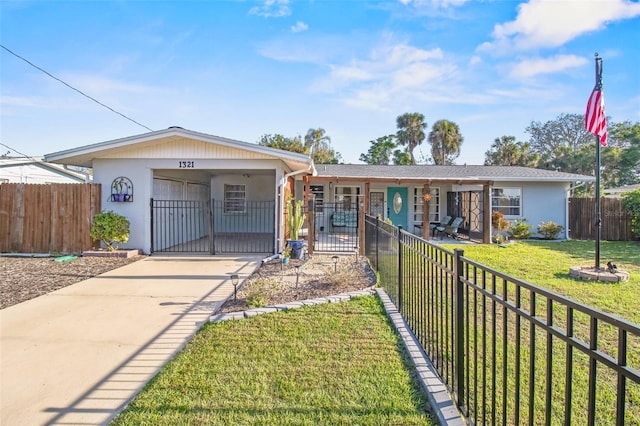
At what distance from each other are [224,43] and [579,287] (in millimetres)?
12081

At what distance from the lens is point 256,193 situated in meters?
15.0

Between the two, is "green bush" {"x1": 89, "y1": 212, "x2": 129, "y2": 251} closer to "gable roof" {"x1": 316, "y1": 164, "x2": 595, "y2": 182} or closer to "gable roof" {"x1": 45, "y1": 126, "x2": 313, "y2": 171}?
"gable roof" {"x1": 45, "y1": 126, "x2": 313, "y2": 171}

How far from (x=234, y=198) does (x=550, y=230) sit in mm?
13191

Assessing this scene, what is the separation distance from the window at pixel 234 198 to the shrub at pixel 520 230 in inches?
447

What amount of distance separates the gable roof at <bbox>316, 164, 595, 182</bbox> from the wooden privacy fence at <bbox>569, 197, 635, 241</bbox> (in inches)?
51.3

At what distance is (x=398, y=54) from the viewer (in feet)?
36.7

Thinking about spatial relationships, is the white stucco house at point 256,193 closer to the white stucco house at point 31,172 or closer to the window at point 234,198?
the window at point 234,198

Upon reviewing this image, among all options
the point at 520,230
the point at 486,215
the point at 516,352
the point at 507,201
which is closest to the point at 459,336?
the point at 516,352

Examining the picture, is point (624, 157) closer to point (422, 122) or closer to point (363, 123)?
point (422, 122)

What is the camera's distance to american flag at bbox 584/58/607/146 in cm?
714

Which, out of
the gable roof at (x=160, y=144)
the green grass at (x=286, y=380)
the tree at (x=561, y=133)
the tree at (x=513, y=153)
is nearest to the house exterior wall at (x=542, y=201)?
the gable roof at (x=160, y=144)

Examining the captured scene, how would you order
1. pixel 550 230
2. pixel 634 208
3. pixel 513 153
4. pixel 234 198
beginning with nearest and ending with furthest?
pixel 634 208, pixel 550 230, pixel 234 198, pixel 513 153

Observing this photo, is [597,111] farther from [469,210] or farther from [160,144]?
[160,144]

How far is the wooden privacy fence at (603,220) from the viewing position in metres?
14.3
